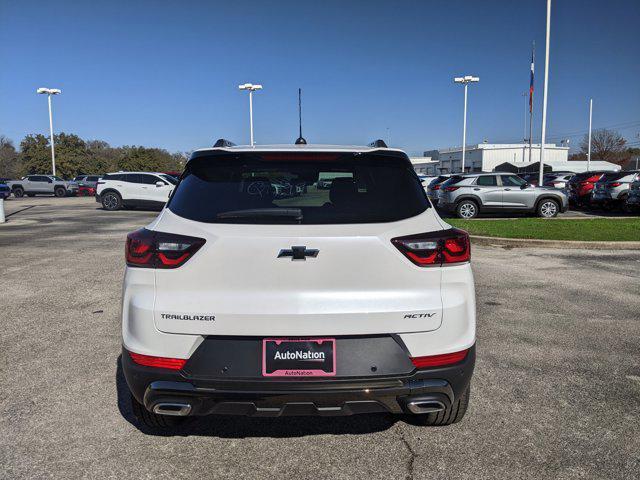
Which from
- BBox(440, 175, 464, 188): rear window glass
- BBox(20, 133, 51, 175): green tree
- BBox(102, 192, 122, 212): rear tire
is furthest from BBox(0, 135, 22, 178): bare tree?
BBox(440, 175, 464, 188): rear window glass

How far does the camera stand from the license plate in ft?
8.16

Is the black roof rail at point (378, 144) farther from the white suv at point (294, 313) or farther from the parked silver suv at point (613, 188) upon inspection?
the parked silver suv at point (613, 188)

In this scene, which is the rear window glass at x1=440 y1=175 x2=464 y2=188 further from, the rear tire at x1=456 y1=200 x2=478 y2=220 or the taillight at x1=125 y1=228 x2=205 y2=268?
the taillight at x1=125 y1=228 x2=205 y2=268

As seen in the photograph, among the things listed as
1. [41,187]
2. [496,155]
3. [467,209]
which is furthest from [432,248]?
[496,155]

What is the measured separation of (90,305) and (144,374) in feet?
13.4

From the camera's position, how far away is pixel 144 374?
2.59m

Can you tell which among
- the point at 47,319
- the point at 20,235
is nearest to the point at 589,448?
the point at 47,319

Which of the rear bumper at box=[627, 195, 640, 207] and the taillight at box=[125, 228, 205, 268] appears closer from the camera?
the taillight at box=[125, 228, 205, 268]

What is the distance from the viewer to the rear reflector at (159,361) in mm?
2529

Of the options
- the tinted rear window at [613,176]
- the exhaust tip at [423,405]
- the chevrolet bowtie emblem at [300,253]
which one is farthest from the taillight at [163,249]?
the tinted rear window at [613,176]

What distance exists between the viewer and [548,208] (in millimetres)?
17688

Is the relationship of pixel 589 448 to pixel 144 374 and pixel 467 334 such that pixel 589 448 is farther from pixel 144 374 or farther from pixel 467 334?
pixel 144 374

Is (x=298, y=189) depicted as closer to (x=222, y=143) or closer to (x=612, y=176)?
(x=222, y=143)

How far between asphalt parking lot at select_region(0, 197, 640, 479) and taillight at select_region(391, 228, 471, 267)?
113cm
